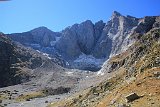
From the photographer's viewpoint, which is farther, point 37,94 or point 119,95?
point 37,94

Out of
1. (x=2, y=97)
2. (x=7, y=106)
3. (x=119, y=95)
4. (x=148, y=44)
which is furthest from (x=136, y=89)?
(x=2, y=97)

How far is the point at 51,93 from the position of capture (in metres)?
199

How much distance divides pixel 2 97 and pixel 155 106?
15643 cm

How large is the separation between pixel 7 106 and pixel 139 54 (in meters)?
79.3

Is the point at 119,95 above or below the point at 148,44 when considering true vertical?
below

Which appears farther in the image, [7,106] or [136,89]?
[7,106]

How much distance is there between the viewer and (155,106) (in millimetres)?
35156

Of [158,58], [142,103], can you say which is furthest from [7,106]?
[142,103]

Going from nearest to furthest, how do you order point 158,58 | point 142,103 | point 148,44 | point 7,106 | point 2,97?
point 142,103, point 158,58, point 148,44, point 7,106, point 2,97

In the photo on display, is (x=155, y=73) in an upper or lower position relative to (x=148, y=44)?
lower

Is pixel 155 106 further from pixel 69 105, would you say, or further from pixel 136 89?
pixel 69 105

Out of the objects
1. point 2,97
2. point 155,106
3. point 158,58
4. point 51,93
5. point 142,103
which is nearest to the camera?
point 155,106

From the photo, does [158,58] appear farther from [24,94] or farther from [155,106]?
[24,94]


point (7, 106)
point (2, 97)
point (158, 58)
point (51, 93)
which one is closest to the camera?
point (158, 58)
